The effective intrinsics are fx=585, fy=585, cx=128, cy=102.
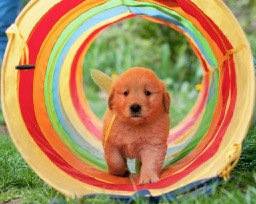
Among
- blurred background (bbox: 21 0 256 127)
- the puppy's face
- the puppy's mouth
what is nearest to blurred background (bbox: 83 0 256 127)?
blurred background (bbox: 21 0 256 127)

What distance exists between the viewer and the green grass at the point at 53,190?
341cm

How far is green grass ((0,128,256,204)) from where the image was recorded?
3406 mm

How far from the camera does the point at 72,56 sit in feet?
19.7

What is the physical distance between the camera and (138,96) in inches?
162

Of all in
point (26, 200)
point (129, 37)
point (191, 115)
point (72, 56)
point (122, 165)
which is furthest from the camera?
point (129, 37)

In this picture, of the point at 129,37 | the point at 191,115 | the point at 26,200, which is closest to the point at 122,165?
the point at 26,200

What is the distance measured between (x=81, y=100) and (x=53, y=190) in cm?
250

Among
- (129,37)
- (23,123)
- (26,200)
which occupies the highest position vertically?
(129,37)

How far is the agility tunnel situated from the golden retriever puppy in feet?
0.46

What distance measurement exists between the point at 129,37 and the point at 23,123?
7.95 meters

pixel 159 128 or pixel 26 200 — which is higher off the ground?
pixel 159 128

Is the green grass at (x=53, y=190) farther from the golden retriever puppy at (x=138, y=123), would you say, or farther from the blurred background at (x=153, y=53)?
the blurred background at (x=153, y=53)

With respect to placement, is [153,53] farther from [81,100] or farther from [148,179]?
[148,179]

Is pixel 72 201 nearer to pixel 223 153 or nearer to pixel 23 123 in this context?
pixel 23 123
